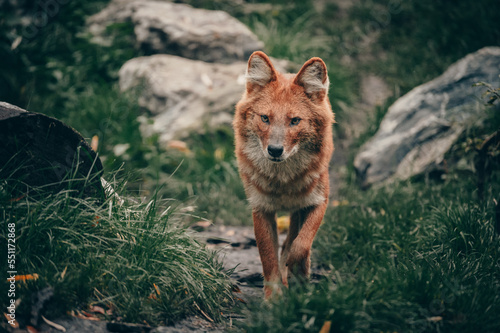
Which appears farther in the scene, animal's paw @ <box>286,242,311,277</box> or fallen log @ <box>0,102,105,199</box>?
animal's paw @ <box>286,242,311,277</box>

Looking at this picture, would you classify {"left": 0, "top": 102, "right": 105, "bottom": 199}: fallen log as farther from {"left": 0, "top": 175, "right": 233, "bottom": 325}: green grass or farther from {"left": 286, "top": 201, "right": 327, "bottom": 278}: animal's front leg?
{"left": 286, "top": 201, "right": 327, "bottom": 278}: animal's front leg

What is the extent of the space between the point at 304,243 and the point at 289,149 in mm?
763

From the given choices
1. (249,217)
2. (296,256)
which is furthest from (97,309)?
(249,217)

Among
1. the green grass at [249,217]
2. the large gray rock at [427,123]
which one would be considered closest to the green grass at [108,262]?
the green grass at [249,217]

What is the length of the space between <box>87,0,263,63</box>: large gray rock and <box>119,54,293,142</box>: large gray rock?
29 centimetres

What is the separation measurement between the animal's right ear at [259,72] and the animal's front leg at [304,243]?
118cm

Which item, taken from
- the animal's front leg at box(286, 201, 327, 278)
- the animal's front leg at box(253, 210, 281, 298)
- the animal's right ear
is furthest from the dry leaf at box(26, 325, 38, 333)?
the animal's right ear

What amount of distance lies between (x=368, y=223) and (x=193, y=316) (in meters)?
2.26

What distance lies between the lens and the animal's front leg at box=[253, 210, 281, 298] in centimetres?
347

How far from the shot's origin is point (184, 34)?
25.1ft

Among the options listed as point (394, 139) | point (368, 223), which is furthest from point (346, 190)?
point (368, 223)

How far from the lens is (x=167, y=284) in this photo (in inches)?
119

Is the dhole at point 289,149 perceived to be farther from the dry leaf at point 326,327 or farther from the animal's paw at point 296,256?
the dry leaf at point 326,327

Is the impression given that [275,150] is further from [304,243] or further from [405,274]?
[405,274]
